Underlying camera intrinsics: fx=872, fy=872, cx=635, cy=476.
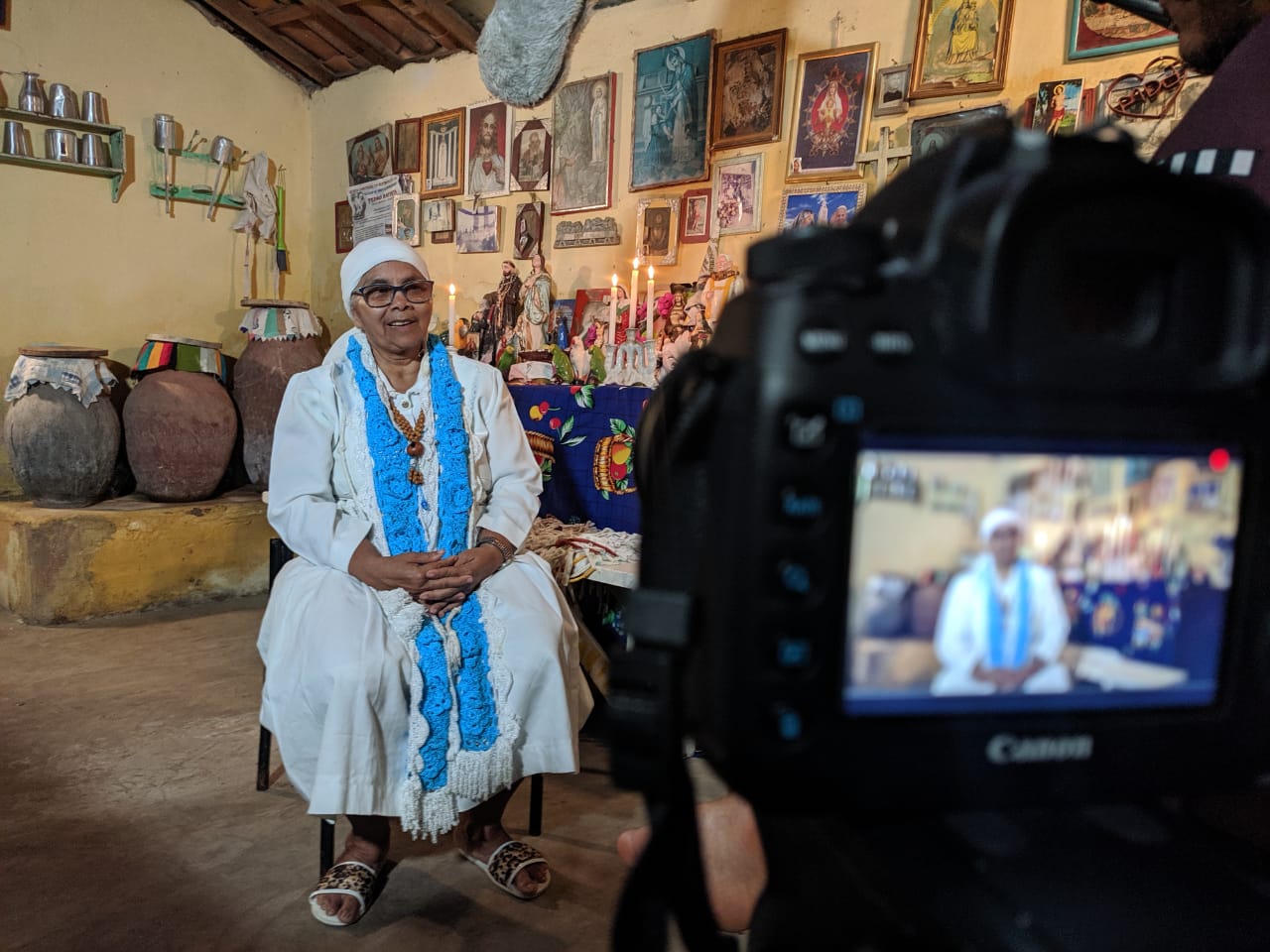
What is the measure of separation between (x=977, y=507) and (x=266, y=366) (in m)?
4.08

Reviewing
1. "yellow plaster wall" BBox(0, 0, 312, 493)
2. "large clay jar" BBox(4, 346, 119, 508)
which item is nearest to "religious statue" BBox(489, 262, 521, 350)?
"large clay jar" BBox(4, 346, 119, 508)

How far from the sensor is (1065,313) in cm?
40

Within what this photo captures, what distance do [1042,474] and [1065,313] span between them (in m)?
0.07

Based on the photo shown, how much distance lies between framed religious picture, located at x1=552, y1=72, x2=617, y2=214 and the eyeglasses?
5.04 feet

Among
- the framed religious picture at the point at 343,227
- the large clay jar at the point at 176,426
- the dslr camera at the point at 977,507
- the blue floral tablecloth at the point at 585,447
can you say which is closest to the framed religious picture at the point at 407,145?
the framed religious picture at the point at 343,227

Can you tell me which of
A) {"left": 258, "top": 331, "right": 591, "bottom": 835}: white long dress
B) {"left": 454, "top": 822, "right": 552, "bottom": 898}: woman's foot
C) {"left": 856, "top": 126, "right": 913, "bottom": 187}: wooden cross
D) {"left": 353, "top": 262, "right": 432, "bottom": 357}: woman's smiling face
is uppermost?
{"left": 856, "top": 126, "right": 913, "bottom": 187}: wooden cross

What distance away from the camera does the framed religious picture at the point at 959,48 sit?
227cm

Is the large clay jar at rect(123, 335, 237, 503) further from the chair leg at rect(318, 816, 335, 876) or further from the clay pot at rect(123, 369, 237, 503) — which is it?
the chair leg at rect(318, 816, 335, 876)

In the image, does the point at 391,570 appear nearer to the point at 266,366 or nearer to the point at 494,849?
the point at 494,849

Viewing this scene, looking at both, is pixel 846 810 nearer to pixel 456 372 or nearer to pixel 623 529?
pixel 456 372

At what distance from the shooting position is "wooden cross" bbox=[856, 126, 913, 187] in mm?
2441

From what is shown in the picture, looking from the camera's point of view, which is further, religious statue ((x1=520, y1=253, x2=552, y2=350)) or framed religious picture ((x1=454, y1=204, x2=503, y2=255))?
framed religious picture ((x1=454, y1=204, x2=503, y2=255))

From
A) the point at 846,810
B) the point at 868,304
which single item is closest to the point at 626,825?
the point at 846,810

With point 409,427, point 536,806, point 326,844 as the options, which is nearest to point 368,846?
point 326,844
